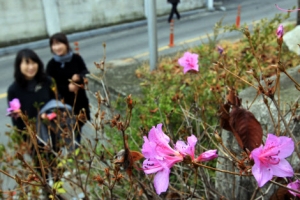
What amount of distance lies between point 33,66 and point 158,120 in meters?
1.39

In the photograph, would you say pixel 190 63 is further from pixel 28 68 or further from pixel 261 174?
pixel 28 68

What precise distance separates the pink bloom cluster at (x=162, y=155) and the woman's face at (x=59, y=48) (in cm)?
325

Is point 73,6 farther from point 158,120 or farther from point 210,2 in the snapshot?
point 158,120

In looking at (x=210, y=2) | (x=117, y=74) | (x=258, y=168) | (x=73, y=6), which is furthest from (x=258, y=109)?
(x=210, y=2)

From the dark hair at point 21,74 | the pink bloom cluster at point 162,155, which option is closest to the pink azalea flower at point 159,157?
the pink bloom cluster at point 162,155

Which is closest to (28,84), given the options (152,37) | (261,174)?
(152,37)

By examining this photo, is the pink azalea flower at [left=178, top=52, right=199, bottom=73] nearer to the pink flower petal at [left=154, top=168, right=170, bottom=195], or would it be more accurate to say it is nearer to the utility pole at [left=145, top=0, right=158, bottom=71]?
the pink flower petal at [left=154, top=168, right=170, bottom=195]

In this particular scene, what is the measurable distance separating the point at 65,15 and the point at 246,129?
45.8 ft

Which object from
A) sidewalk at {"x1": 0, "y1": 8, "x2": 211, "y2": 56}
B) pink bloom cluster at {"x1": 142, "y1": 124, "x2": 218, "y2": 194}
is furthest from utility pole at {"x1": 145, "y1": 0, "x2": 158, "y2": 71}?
sidewalk at {"x1": 0, "y1": 8, "x2": 211, "y2": 56}

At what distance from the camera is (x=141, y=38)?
1309 centimetres

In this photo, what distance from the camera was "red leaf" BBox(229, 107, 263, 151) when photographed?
1116 mm

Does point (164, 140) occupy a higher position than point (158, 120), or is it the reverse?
point (164, 140)

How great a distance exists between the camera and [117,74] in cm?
502

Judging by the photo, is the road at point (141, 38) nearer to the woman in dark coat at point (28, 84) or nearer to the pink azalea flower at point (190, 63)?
the woman in dark coat at point (28, 84)
